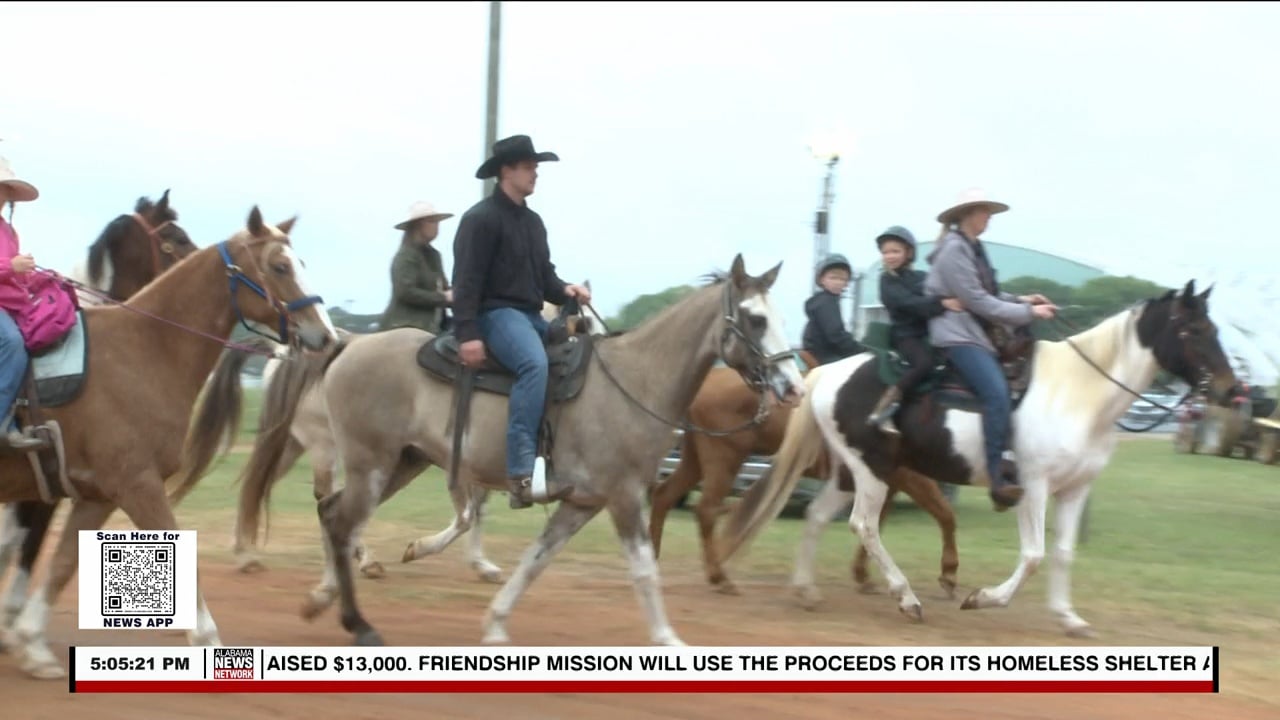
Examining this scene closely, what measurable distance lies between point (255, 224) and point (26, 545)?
7.75 feet

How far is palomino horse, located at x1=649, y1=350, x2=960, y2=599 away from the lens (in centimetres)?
1023

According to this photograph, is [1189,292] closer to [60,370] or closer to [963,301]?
[963,301]

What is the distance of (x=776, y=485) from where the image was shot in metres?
9.99

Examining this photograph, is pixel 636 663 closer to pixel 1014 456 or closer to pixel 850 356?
pixel 1014 456

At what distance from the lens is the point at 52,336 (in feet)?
22.8

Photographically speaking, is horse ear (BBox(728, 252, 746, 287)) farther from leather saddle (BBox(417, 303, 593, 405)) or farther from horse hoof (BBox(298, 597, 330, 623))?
horse hoof (BBox(298, 597, 330, 623))

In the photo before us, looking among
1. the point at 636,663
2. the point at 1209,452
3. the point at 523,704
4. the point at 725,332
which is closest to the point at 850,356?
the point at 725,332

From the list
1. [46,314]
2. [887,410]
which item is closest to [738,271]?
[887,410]

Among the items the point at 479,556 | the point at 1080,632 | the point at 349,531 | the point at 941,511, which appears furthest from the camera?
the point at 479,556

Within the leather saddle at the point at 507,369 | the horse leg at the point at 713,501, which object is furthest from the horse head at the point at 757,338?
the horse leg at the point at 713,501

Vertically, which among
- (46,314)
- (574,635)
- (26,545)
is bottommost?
(574,635)

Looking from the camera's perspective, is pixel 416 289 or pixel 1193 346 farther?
pixel 416 289

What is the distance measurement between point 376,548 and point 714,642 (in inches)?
194

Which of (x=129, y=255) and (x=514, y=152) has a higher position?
(x=514, y=152)
